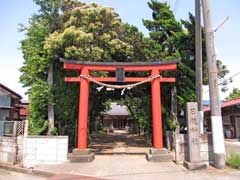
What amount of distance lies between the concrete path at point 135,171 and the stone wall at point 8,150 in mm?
2278

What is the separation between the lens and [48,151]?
11578 millimetres

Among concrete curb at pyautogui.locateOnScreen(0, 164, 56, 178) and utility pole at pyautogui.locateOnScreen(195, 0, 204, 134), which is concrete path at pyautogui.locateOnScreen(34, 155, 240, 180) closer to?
concrete curb at pyautogui.locateOnScreen(0, 164, 56, 178)

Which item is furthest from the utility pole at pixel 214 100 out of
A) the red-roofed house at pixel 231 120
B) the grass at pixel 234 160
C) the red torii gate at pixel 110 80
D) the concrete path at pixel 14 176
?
the red-roofed house at pixel 231 120

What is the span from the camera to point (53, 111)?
48.7 feet

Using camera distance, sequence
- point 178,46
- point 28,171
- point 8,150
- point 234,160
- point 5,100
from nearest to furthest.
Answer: point 234,160 < point 28,171 < point 8,150 < point 178,46 < point 5,100

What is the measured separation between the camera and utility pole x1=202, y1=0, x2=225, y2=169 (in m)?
10.1

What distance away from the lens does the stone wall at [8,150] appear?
12237 mm

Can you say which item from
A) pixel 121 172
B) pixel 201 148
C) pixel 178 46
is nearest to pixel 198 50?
pixel 178 46

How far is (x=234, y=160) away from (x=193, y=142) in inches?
69.7

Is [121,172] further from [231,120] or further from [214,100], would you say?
[231,120]

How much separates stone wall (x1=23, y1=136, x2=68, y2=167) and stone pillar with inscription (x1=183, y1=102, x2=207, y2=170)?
18.2 feet

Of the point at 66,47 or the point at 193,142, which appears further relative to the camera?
the point at 66,47

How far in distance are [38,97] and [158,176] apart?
880 cm

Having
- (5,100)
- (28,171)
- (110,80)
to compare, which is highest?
(5,100)
